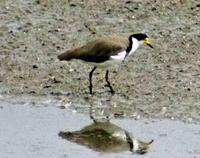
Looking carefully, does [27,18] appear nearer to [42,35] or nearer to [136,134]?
[42,35]

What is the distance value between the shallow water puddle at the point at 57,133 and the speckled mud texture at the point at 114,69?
35 centimetres

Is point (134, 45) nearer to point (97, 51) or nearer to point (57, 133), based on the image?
point (97, 51)

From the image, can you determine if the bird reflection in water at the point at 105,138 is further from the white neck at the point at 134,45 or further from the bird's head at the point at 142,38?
the bird's head at the point at 142,38

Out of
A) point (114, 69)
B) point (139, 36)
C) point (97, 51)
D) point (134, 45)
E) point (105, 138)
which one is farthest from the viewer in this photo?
point (114, 69)

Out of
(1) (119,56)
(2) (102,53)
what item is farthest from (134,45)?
(2) (102,53)

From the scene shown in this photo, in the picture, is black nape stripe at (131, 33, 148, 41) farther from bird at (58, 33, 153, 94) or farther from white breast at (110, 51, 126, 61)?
white breast at (110, 51, 126, 61)

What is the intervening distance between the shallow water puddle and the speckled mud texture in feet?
1.14

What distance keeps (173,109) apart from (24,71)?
8.14 feet

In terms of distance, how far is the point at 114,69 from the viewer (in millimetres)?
13461

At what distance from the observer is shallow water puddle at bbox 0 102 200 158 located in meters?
10.4

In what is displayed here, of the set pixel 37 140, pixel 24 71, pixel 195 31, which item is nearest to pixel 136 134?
pixel 37 140

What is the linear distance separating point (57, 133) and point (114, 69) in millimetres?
2579

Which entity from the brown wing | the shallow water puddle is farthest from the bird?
the shallow water puddle

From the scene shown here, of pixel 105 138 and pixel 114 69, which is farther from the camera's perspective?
pixel 114 69
